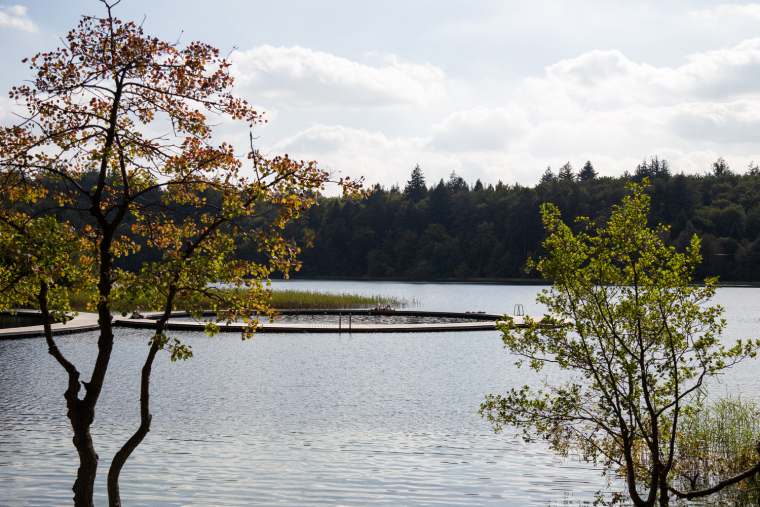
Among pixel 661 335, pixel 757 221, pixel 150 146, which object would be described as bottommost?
pixel 661 335

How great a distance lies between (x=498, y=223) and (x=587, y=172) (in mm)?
20011

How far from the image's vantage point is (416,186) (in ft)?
401

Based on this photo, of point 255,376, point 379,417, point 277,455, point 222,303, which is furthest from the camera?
point 255,376

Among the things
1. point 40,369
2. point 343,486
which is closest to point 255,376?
point 40,369

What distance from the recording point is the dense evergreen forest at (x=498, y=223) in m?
85.4

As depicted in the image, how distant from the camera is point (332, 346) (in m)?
21.1

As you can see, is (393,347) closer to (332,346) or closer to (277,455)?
(332,346)

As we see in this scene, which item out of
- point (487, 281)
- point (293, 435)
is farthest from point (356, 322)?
point (487, 281)

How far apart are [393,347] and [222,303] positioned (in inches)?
617

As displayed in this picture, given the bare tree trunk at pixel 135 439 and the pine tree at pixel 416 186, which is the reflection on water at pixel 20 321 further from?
the pine tree at pixel 416 186

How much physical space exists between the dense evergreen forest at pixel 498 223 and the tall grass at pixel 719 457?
244 feet

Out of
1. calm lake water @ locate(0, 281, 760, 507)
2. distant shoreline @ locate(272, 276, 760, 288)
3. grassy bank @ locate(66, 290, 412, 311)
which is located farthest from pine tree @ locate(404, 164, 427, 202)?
calm lake water @ locate(0, 281, 760, 507)

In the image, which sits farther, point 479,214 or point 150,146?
point 479,214

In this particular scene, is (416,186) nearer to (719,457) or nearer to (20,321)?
(20,321)
